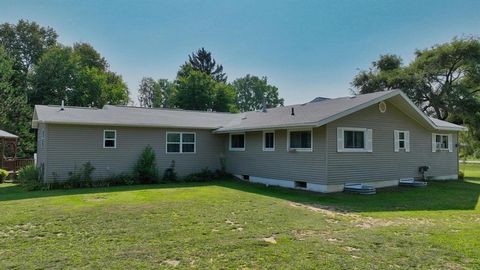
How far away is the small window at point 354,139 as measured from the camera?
1267 centimetres

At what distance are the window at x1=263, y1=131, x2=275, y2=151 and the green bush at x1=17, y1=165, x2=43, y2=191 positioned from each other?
907 centimetres

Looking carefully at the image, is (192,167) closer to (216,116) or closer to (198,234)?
(216,116)

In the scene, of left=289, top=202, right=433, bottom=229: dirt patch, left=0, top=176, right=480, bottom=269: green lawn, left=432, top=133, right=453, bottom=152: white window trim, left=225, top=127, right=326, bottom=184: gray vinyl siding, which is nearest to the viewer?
Answer: left=0, top=176, right=480, bottom=269: green lawn

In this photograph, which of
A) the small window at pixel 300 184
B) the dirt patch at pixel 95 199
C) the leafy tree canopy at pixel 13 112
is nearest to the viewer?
the dirt patch at pixel 95 199

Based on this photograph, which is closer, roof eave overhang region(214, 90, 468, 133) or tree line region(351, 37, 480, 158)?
roof eave overhang region(214, 90, 468, 133)

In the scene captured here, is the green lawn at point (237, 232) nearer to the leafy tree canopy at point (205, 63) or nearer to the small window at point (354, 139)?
the small window at point (354, 139)

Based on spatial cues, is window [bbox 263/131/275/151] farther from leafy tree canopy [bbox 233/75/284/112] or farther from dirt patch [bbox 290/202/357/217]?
leafy tree canopy [bbox 233/75/284/112]

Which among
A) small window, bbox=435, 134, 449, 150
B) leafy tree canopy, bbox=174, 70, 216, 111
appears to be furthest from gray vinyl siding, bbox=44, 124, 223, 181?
leafy tree canopy, bbox=174, 70, 216, 111

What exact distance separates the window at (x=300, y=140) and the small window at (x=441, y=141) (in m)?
8.62

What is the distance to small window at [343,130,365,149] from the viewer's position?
41.6 ft

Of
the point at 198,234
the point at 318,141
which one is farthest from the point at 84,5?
the point at 198,234

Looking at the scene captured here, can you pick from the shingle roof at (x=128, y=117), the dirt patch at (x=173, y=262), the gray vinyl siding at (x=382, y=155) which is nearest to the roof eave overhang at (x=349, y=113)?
the gray vinyl siding at (x=382, y=155)

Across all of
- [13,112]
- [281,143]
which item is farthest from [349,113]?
[13,112]

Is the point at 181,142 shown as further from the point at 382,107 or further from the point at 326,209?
the point at 382,107
